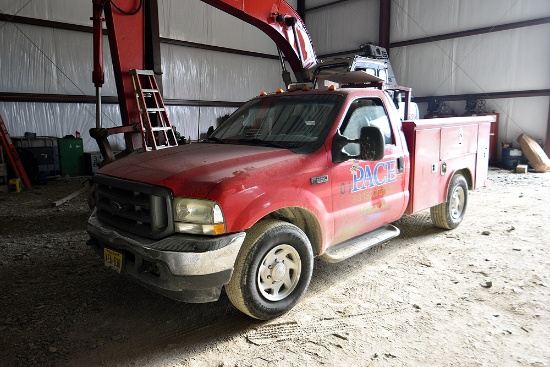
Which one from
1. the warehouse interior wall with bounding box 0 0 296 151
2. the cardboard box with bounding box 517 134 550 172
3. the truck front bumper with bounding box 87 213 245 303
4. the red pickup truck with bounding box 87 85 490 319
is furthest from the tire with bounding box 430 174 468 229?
the warehouse interior wall with bounding box 0 0 296 151

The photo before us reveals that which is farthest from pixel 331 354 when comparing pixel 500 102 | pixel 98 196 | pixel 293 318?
pixel 500 102

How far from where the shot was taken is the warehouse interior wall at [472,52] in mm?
11617

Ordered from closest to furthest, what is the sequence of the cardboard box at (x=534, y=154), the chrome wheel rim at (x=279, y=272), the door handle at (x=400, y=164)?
the chrome wheel rim at (x=279, y=272) < the door handle at (x=400, y=164) < the cardboard box at (x=534, y=154)

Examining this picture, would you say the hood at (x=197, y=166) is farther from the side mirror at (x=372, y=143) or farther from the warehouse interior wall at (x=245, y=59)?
the warehouse interior wall at (x=245, y=59)

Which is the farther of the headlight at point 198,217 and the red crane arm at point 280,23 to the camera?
the red crane arm at point 280,23

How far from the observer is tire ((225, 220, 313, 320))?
2.68 m

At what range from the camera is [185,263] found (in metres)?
2.41

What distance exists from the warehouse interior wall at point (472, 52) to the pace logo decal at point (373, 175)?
1063 centimetres

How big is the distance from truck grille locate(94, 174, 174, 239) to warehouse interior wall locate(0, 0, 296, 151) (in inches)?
328

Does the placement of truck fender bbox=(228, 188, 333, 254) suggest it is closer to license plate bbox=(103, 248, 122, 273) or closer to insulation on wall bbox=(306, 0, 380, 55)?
license plate bbox=(103, 248, 122, 273)

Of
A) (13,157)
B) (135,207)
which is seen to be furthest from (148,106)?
(13,157)

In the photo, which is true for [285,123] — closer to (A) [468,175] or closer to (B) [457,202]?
(B) [457,202]

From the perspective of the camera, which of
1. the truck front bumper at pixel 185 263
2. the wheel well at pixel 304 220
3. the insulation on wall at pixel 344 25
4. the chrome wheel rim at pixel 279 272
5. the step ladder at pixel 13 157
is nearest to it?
the truck front bumper at pixel 185 263

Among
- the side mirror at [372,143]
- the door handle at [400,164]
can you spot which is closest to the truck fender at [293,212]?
the side mirror at [372,143]
